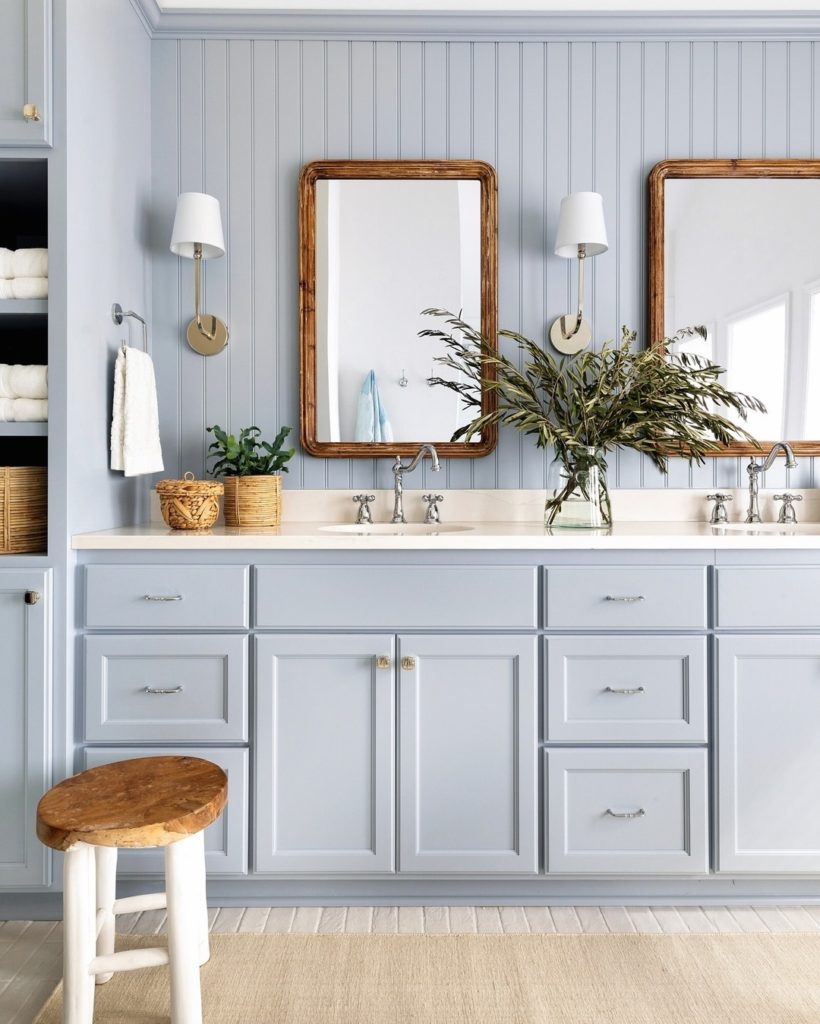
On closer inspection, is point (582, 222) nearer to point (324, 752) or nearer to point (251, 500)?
point (251, 500)

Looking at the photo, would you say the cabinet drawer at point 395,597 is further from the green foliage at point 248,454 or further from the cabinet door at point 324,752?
the green foliage at point 248,454

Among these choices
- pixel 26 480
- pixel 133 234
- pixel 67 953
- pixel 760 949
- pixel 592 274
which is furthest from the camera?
pixel 592 274

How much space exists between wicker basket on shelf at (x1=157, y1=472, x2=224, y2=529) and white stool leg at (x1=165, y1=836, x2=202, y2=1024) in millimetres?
840

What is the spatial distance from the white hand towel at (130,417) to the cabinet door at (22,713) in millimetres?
405

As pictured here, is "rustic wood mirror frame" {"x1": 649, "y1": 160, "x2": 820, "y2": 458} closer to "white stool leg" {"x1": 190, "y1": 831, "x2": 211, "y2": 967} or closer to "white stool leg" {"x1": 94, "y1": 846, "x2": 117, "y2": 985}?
"white stool leg" {"x1": 190, "y1": 831, "x2": 211, "y2": 967}

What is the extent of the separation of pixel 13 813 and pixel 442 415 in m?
1.54

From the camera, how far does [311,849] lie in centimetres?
186

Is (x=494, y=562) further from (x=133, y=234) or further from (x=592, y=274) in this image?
(x=133, y=234)

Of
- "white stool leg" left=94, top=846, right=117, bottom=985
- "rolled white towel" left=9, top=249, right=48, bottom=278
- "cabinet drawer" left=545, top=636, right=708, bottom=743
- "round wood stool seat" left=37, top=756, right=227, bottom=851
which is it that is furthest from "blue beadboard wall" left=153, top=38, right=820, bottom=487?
"white stool leg" left=94, top=846, right=117, bottom=985

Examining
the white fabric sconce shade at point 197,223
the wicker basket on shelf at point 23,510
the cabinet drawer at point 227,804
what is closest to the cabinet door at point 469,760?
the cabinet drawer at point 227,804

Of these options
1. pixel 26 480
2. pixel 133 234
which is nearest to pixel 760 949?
pixel 26 480

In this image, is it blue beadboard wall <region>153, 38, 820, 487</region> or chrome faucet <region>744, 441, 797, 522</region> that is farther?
blue beadboard wall <region>153, 38, 820, 487</region>

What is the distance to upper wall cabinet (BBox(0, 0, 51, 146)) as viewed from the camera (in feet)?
5.75

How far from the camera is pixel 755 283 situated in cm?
241
